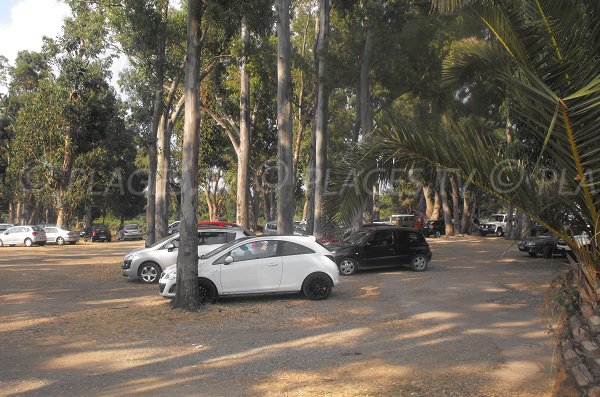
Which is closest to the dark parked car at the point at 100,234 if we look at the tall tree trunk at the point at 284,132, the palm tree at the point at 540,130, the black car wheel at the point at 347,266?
the tall tree trunk at the point at 284,132

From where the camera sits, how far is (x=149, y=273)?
1580 cm

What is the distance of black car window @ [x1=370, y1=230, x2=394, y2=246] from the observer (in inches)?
696

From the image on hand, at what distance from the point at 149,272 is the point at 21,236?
25971 millimetres

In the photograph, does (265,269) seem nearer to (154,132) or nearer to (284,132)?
(284,132)

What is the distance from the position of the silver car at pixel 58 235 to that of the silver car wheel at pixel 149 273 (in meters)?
27.1

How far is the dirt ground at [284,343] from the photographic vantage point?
21.2 ft

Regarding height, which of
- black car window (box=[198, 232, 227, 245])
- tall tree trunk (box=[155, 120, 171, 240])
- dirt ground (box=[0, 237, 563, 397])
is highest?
tall tree trunk (box=[155, 120, 171, 240])

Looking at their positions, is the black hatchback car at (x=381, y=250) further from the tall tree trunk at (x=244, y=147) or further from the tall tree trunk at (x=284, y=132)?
the tall tree trunk at (x=244, y=147)

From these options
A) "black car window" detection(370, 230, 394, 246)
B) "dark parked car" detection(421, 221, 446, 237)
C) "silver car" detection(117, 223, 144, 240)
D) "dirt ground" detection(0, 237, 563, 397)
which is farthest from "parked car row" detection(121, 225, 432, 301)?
"silver car" detection(117, 223, 144, 240)

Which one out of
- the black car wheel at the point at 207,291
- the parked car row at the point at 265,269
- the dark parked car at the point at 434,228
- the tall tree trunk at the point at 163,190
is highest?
the tall tree trunk at the point at 163,190

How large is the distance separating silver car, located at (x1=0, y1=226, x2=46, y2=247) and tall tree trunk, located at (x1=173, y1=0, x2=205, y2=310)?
99.3ft

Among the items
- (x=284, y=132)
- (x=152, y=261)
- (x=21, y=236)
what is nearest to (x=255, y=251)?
(x=152, y=261)

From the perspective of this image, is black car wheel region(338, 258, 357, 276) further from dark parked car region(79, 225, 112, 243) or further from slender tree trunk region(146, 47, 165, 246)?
dark parked car region(79, 225, 112, 243)

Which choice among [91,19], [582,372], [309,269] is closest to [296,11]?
[91,19]
